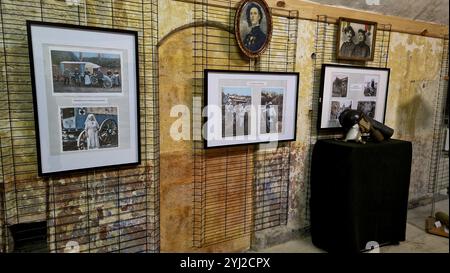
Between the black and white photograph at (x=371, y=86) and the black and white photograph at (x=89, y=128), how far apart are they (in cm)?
196

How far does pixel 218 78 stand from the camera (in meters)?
1.94

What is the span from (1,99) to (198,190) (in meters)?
1.14

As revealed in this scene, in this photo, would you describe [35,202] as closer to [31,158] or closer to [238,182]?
[31,158]

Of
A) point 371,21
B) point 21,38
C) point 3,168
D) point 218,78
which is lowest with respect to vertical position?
point 3,168

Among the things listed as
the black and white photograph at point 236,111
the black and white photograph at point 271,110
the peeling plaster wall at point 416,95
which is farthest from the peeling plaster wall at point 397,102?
the black and white photograph at point 236,111

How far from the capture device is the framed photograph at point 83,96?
1.48 meters

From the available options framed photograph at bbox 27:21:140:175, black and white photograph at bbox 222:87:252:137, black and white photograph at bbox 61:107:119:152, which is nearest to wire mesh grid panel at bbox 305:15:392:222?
black and white photograph at bbox 222:87:252:137

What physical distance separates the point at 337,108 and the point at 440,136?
5.21ft

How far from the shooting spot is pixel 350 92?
8.35 feet

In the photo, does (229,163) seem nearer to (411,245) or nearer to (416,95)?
(411,245)

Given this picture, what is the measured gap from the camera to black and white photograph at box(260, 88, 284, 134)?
215 cm

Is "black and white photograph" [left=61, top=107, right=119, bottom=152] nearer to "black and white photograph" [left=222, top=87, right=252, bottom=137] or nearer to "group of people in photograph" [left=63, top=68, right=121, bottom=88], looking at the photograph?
"group of people in photograph" [left=63, top=68, right=121, bottom=88]

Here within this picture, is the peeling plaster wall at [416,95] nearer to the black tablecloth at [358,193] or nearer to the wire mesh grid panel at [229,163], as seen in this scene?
the black tablecloth at [358,193]

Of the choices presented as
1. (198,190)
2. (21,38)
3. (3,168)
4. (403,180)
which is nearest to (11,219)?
(3,168)
